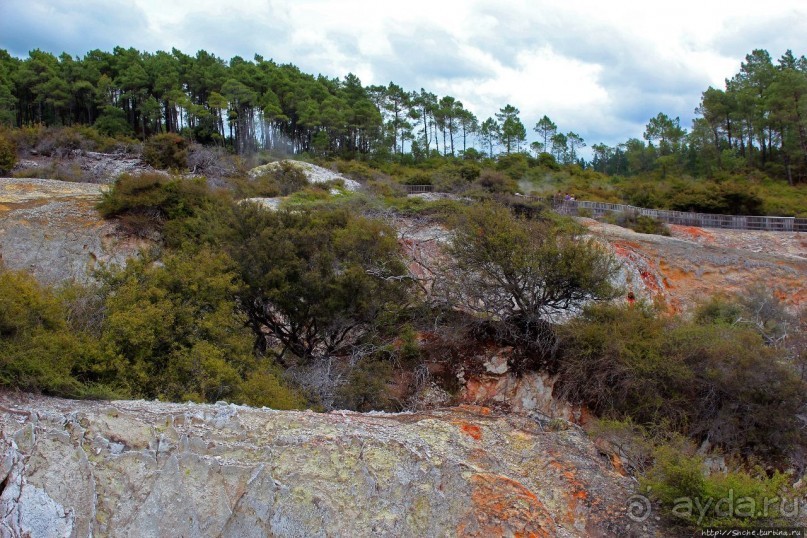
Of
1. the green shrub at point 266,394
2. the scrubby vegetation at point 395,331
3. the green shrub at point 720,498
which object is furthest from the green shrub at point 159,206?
the green shrub at point 720,498

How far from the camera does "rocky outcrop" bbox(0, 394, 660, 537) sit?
5.76 metres

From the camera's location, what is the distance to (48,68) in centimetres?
4547

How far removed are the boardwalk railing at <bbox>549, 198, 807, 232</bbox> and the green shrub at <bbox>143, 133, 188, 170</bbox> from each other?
17081 millimetres

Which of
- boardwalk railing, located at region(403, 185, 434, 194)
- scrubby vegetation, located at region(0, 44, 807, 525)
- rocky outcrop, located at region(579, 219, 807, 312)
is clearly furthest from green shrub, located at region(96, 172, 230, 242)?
boardwalk railing, located at region(403, 185, 434, 194)

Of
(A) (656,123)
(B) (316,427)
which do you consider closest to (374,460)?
(B) (316,427)

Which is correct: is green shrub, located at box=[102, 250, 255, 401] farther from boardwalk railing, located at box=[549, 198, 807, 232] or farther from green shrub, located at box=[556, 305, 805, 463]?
boardwalk railing, located at box=[549, 198, 807, 232]

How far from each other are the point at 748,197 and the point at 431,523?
1352 inches

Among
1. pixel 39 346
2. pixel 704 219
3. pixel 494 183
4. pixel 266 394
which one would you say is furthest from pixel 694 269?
pixel 39 346

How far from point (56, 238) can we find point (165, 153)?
14.5m

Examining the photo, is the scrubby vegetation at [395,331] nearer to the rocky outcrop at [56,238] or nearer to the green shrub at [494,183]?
the rocky outcrop at [56,238]

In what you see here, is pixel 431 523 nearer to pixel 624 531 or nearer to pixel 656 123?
pixel 624 531

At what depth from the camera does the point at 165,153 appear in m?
29.5

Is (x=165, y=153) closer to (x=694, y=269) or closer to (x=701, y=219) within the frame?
(x=694, y=269)

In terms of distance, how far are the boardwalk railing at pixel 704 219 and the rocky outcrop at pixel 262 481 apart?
21.2 metres
